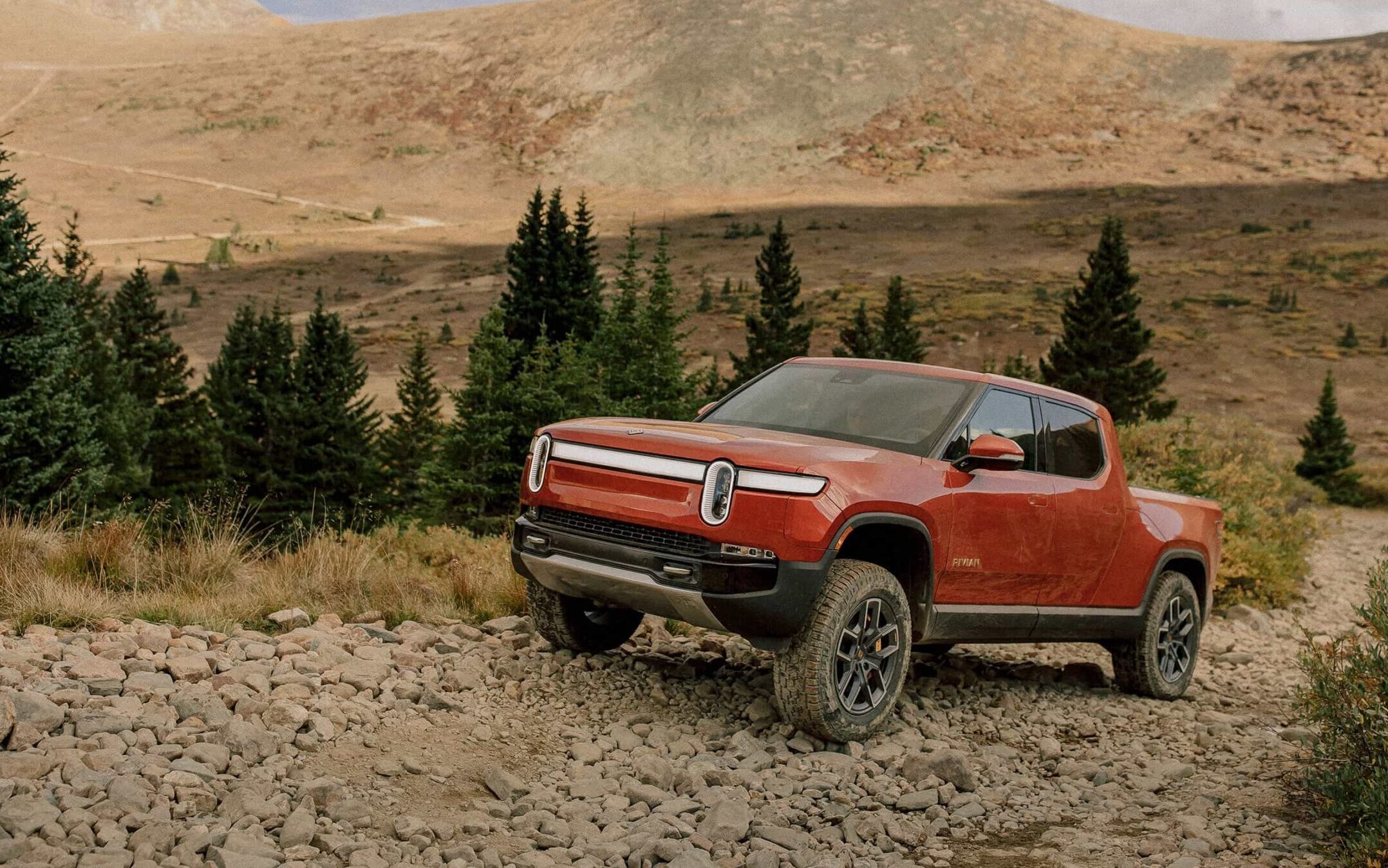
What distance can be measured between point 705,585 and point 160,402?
4867cm

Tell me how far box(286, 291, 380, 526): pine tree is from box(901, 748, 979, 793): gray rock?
35255mm

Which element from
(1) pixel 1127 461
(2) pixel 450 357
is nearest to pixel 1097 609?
(1) pixel 1127 461

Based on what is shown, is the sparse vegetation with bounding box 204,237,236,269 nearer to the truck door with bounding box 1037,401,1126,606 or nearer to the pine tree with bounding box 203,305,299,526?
the pine tree with bounding box 203,305,299,526

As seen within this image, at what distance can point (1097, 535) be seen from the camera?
7.05 m

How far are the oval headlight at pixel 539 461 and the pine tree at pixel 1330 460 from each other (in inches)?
1412

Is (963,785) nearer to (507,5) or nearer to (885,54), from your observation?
(885,54)

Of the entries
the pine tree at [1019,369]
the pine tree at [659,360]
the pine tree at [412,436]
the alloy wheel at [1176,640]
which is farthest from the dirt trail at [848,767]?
the pine tree at [412,436]

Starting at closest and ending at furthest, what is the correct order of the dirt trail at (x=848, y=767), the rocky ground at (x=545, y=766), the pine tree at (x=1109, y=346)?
the rocky ground at (x=545, y=766), the dirt trail at (x=848, y=767), the pine tree at (x=1109, y=346)

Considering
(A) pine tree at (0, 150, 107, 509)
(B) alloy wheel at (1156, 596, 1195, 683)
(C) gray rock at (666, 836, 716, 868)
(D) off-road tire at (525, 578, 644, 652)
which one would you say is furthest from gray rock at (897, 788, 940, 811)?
(A) pine tree at (0, 150, 107, 509)

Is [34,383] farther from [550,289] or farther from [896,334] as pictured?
[896,334]

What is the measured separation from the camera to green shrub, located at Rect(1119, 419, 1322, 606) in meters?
14.3

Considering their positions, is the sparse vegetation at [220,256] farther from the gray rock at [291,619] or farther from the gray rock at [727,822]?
the gray rock at [727,822]

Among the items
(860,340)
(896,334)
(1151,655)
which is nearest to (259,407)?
(860,340)

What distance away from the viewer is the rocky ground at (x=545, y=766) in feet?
14.1
